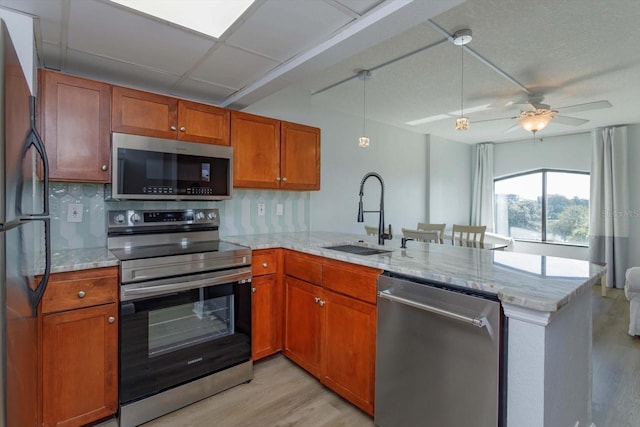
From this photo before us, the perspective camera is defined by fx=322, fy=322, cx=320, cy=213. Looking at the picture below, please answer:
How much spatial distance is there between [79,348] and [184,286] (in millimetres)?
587

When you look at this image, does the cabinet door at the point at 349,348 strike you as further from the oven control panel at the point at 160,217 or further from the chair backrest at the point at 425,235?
the chair backrest at the point at 425,235

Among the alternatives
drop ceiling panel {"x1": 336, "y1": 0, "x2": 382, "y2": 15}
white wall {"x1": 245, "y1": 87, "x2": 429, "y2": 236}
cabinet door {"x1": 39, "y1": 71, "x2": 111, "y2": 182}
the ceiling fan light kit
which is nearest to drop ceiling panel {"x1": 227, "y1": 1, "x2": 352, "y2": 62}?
drop ceiling panel {"x1": 336, "y1": 0, "x2": 382, "y2": 15}

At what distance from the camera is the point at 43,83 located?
1.89 m

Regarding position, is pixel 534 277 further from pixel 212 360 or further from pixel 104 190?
pixel 104 190

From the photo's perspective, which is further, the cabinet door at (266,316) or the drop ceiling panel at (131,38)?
the cabinet door at (266,316)

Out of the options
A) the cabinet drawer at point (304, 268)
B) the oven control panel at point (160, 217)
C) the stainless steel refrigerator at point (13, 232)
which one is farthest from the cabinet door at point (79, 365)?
the cabinet drawer at point (304, 268)

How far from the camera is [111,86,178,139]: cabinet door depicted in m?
2.15

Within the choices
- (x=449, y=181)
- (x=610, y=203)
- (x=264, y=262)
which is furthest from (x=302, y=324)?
(x=610, y=203)

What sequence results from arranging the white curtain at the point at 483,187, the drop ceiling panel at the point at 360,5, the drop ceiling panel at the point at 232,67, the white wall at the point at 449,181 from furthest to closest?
the white curtain at the point at 483,187 < the white wall at the point at 449,181 < the drop ceiling panel at the point at 232,67 < the drop ceiling panel at the point at 360,5

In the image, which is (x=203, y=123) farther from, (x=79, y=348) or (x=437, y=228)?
(x=437, y=228)

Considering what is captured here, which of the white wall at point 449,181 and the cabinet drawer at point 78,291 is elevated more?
the white wall at point 449,181

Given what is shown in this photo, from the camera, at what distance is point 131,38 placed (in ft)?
6.12

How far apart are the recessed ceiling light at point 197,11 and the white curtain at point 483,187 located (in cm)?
626

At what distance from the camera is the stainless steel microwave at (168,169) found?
2115mm
